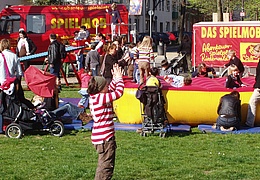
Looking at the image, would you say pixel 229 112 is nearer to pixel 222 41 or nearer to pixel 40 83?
pixel 40 83

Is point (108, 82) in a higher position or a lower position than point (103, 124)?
higher

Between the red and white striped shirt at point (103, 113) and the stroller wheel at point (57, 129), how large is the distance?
456cm

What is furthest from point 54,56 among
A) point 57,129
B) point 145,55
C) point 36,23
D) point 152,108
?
point 36,23

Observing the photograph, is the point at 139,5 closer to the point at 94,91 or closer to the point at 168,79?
the point at 168,79

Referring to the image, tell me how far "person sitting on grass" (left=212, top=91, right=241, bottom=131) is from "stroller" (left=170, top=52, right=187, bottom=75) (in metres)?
8.49

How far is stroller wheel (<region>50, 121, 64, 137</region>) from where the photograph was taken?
1166 cm

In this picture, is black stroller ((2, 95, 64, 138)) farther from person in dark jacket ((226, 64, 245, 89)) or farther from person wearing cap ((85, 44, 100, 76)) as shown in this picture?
person wearing cap ((85, 44, 100, 76))

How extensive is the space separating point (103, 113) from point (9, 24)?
72.3 feet

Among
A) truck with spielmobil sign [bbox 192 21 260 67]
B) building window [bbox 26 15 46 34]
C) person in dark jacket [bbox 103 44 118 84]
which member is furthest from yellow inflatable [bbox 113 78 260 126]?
building window [bbox 26 15 46 34]

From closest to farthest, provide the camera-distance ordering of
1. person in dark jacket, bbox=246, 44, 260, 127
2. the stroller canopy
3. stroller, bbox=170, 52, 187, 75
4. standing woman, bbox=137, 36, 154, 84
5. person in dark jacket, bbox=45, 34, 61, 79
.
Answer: person in dark jacket, bbox=246, 44, 260, 127 < the stroller canopy < standing woman, bbox=137, 36, 154, 84 < person in dark jacket, bbox=45, 34, 61, 79 < stroller, bbox=170, 52, 187, 75

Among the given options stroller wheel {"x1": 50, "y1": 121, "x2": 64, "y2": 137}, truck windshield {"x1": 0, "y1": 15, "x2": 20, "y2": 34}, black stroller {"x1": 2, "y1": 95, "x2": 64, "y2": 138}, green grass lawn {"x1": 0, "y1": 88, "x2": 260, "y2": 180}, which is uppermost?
truck windshield {"x1": 0, "y1": 15, "x2": 20, "y2": 34}

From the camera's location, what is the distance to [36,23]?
28141 mm

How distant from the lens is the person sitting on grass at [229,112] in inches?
455

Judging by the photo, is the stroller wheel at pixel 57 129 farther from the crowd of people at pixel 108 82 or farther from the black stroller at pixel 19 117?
the crowd of people at pixel 108 82
